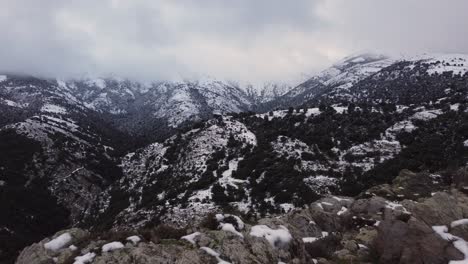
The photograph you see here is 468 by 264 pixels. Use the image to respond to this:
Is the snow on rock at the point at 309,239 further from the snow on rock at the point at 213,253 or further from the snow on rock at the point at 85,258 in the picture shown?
the snow on rock at the point at 85,258

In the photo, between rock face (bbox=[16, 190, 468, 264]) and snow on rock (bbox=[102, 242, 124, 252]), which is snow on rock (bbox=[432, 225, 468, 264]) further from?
snow on rock (bbox=[102, 242, 124, 252])

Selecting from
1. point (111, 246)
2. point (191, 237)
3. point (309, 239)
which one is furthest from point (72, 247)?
point (309, 239)

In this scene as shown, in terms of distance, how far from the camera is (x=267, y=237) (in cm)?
2564

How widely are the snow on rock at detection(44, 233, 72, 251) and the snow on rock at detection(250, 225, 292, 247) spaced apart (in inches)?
402

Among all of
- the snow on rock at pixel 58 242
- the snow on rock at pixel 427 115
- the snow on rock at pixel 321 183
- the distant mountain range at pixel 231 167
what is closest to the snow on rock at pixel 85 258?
the snow on rock at pixel 58 242

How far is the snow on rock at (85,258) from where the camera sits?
2098 cm

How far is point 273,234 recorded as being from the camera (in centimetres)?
2619

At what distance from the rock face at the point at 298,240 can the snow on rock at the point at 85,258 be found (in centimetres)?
5

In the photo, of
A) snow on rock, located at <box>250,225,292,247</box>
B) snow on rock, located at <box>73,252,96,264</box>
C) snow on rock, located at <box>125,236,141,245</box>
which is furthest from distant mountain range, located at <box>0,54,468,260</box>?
snow on rock, located at <box>73,252,96,264</box>

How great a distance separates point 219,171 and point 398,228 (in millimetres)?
89166

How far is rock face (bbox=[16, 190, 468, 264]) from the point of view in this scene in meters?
22.2

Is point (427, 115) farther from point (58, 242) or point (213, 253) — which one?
point (58, 242)

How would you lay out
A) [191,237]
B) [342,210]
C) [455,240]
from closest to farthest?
1. [191,237]
2. [455,240]
3. [342,210]

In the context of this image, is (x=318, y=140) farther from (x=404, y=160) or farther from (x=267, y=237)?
(x=267, y=237)
